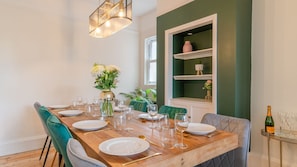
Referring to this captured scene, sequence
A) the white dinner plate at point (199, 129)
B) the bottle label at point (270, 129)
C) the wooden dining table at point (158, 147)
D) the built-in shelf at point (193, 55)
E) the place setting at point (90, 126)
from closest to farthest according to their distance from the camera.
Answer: the wooden dining table at point (158, 147)
the white dinner plate at point (199, 129)
the place setting at point (90, 126)
the bottle label at point (270, 129)
the built-in shelf at point (193, 55)

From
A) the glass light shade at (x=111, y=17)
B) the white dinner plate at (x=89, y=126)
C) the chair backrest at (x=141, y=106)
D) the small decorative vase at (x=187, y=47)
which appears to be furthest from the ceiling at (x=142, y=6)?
the white dinner plate at (x=89, y=126)

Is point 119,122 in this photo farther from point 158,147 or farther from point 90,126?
point 158,147

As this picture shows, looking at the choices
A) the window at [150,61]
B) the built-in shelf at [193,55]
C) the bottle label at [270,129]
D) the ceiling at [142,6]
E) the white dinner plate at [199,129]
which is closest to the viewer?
the white dinner plate at [199,129]

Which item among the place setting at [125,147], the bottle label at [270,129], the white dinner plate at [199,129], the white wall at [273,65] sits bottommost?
Answer: the bottle label at [270,129]

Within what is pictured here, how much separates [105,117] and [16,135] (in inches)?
87.2

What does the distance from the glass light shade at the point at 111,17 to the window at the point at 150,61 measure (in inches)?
74.2

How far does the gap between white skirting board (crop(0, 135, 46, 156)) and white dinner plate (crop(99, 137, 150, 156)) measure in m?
2.87

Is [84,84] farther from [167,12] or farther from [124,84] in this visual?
[167,12]

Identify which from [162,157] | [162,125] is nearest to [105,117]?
[162,125]

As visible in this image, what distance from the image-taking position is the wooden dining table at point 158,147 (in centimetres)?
99

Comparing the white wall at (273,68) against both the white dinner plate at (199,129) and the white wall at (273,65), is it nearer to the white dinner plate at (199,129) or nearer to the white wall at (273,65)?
the white wall at (273,65)

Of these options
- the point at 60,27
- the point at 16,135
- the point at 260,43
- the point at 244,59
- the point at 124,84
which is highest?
the point at 60,27

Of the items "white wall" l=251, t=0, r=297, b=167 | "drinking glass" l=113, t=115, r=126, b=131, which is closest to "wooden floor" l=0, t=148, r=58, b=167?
"drinking glass" l=113, t=115, r=126, b=131

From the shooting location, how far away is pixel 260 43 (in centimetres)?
245
